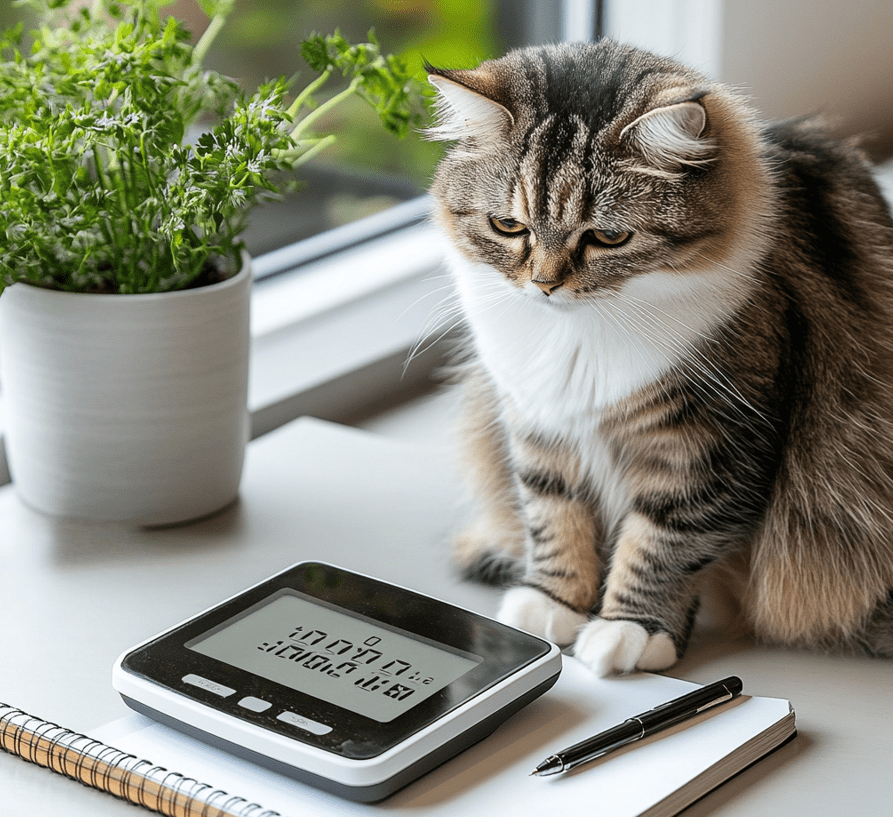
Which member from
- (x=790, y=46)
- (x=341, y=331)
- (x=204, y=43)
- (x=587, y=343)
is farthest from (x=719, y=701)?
(x=790, y=46)

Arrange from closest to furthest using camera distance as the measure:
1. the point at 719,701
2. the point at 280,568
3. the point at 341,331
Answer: the point at 719,701, the point at 280,568, the point at 341,331

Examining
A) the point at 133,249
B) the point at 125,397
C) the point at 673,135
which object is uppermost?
the point at 673,135

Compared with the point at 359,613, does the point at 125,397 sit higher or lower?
higher

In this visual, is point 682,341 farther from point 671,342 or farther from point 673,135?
point 673,135

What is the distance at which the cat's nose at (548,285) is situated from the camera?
2.83 ft

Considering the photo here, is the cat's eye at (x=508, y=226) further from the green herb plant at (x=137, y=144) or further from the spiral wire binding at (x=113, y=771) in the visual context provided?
the spiral wire binding at (x=113, y=771)

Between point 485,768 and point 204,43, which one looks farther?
point 204,43

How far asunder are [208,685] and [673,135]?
0.51 meters

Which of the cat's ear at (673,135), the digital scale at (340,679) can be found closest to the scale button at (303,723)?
the digital scale at (340,679)

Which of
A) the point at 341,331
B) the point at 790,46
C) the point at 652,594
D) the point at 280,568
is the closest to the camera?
the point at 652,594

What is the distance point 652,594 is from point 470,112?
1.38ft

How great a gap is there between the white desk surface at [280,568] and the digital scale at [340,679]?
0.25 ft

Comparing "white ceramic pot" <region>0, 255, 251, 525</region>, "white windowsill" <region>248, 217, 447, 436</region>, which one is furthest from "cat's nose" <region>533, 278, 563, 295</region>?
"white windowsill" <region>248, 217, 447, 436</region>

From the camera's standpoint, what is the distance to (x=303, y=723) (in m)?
0.75
